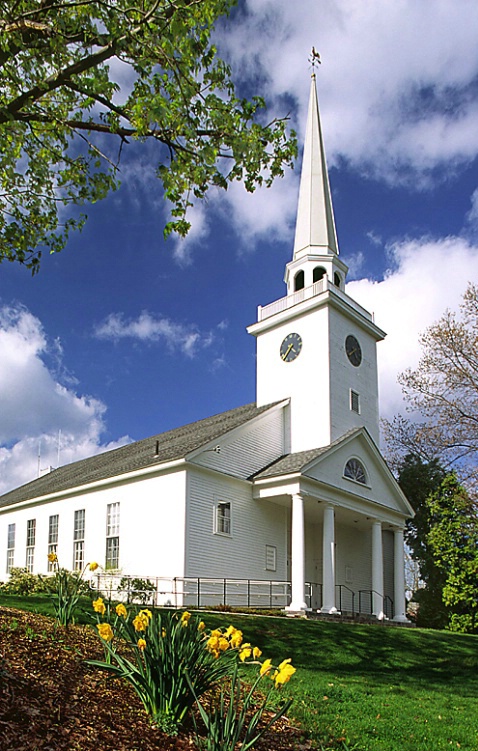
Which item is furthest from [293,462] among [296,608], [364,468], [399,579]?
[399,579]

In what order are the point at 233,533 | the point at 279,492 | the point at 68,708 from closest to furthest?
the point at 68,708 < the point at 233,533 < the point at 279,492

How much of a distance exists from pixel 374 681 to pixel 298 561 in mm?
9913

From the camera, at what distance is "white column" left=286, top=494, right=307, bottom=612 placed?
21188mm

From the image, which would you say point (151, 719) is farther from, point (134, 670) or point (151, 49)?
point (151, 49)

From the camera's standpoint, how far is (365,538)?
2908 cm

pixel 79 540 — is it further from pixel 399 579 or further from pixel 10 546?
pixel 399 579

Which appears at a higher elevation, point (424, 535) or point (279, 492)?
point (279, 492)

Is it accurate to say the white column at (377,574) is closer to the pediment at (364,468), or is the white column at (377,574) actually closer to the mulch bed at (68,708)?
the pediment at (364,468)

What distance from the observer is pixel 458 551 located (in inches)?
1073

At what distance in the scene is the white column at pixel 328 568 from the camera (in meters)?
22.0

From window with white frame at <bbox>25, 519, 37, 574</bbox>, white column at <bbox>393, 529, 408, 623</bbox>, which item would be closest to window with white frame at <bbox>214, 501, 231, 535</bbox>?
white column at <bbox>393, 529, 408, 623</bbox>

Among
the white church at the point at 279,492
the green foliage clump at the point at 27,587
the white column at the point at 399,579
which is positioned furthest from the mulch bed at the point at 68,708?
the white column at the point at 399,579

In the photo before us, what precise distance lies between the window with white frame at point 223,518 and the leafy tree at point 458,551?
905cm

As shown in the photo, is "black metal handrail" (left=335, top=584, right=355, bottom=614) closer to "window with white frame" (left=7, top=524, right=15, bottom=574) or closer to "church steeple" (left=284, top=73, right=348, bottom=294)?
"church steeple" (left=284, top=73, right=348, bottom=294)
